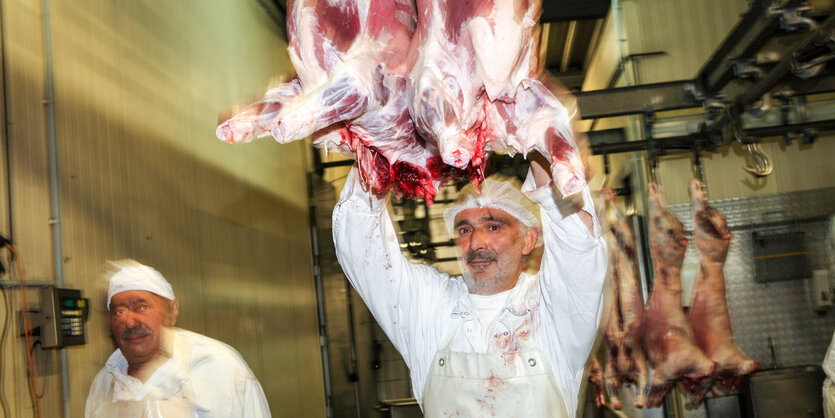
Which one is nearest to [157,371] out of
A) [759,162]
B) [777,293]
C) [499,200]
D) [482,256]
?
[482,256]

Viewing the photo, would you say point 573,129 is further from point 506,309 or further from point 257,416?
point 257,416

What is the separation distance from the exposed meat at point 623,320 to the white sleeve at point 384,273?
100 inches

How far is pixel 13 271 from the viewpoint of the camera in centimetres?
277

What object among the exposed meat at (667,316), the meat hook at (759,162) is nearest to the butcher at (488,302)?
the meat hook at (759,162)

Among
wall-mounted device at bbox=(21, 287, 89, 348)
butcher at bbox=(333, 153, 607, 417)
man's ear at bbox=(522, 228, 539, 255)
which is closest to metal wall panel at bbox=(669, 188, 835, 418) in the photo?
man's ear at bbox=(522, 228, 539, 255)

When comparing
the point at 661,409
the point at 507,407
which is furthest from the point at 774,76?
the point at 661,409

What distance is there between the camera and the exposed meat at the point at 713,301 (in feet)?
15.7

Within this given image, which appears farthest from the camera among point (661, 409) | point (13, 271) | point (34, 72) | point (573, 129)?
point (661, 409)

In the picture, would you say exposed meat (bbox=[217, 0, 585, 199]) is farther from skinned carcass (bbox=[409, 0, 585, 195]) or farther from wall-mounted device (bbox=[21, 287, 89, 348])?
wall-mounted device (bbox=[21, 287, 89, 348])

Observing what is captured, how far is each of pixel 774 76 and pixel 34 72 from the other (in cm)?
301

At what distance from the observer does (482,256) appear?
2.88m

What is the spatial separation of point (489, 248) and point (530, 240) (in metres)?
0.32

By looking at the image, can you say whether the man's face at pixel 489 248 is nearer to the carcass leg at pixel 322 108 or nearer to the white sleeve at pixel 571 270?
the white sleeve at pixel 571 270

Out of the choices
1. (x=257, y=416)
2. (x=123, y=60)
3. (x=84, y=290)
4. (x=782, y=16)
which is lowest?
(x=257, y=416)
